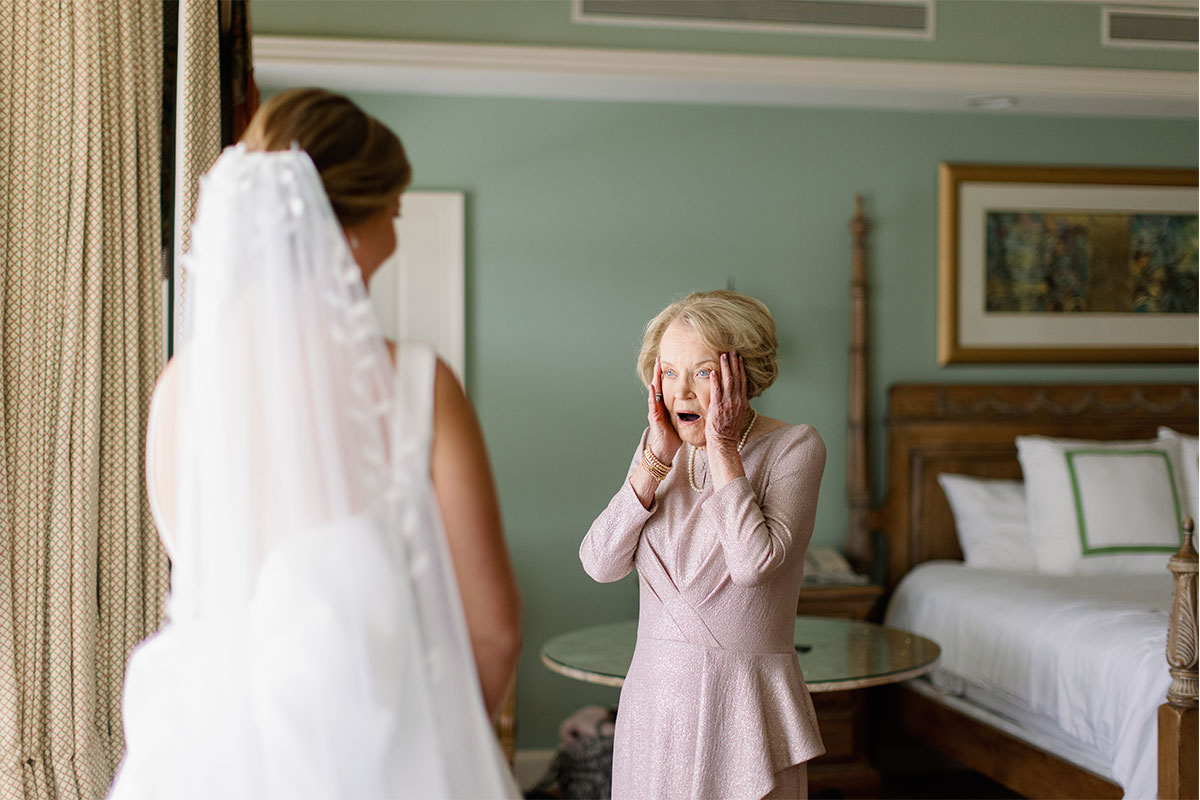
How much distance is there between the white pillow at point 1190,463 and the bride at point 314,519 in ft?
12.0

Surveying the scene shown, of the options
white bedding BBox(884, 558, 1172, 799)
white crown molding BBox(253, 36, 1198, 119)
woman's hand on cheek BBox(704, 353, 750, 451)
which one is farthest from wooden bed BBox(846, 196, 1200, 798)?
woman's hand on cheek BBox(704, 353, 750, 451)

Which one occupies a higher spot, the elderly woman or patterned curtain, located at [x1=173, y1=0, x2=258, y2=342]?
patterned curtain, located at [x1=173, y1=0, x2=258, y2=342]

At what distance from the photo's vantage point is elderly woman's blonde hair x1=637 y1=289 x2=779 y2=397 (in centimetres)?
210

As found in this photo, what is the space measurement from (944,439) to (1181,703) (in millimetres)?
1929

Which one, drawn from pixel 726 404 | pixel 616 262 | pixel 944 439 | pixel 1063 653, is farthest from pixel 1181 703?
pixel 616 262

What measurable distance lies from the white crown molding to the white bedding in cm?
188

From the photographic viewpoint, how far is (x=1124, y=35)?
4.48 metres

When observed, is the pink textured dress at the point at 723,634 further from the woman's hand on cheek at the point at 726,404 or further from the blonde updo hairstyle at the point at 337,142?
the blonde updo hairstyle at the point at 337,142

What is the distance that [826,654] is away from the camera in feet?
9.91

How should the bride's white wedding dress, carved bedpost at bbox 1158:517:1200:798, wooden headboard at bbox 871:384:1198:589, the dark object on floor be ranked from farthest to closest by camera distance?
wooden headboard at bbox 871:384:1198:589 → the dark object on floor → carved bedpost at bbox 1158:517:1200:798 → the bride's white wedding dress

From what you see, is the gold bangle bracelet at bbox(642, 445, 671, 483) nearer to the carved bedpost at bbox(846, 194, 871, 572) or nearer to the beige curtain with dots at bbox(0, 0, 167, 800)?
the beige curtain with dots at bbox(0, 0, 167, 800)

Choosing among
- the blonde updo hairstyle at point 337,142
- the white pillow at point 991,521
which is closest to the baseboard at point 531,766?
the white pillow at point 991,521

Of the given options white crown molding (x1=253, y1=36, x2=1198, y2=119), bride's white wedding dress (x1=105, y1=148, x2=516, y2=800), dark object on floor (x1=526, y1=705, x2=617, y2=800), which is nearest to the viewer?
bride's white wedding dress (x1=105, y1=148, x2=516, y2=800)

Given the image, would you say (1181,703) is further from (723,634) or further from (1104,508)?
(1104,508)
